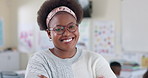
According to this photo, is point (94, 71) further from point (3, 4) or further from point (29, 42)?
point (3, 4)

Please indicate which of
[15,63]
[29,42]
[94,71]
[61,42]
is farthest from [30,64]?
[15,63]

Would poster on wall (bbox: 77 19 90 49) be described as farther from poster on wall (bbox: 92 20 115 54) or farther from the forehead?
the forehead

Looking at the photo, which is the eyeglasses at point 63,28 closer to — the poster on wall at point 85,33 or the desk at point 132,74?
the desk at point 132,74

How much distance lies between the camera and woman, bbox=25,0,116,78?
3.09 ft

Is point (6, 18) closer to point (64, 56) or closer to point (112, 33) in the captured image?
point (112, 33)

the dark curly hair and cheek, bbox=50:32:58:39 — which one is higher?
the dark curly hair

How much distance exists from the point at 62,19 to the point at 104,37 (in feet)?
9.70

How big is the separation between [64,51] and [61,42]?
2.1 inches

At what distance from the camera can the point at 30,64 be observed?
917 millimetres

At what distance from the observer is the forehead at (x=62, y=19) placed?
3.15 ft

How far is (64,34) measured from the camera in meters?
0.94

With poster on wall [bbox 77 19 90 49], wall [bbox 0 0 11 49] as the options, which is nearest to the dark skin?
poster on wall [bbox 77 19 90 49]

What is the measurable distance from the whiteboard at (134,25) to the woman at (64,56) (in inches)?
99.7

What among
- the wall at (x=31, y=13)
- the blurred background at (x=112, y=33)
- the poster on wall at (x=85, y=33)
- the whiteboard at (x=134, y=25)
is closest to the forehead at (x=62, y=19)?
the blurred background at (x=112, y=33)
